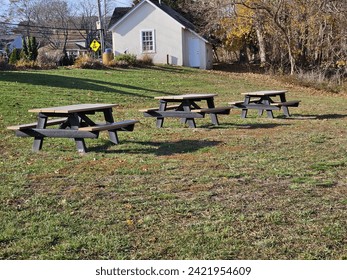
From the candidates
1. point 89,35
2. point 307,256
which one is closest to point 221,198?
point 307,256

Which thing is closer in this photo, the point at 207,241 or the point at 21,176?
the point at 207,241

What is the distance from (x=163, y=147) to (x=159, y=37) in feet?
100

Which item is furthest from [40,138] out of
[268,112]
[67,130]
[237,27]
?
[237,27]

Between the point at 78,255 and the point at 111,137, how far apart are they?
5.48 meters

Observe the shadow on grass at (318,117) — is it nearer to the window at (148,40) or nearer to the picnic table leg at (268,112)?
the picnic table leg at (268,112)

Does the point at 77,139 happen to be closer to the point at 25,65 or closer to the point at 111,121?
the point at 111,121

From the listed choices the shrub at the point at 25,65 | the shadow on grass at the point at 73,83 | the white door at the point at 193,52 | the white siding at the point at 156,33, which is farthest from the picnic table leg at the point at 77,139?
the white door at the point at 193,52

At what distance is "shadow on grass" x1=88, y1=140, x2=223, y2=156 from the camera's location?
28.3 ft

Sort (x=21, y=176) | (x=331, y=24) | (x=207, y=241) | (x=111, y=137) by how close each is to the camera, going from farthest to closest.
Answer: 1. (x=331, y=24)
2. (x=111, y=137)
3. (x=21, y=176)
4. (x=207, y=241)

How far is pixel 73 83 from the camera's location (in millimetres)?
20422

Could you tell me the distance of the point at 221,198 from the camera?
562 cm

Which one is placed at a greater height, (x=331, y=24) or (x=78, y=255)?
(x=331, y=24)
